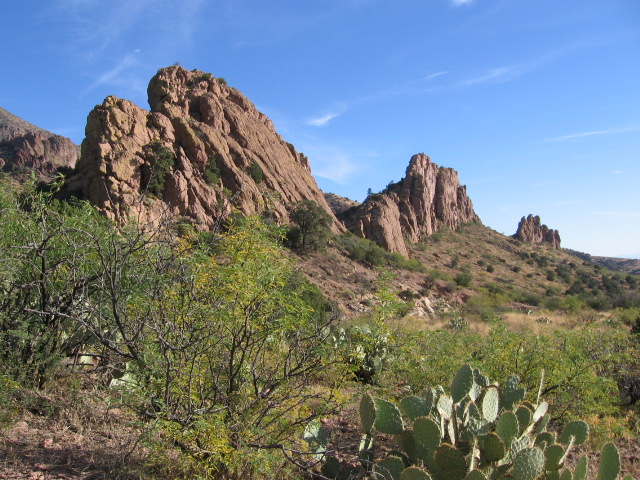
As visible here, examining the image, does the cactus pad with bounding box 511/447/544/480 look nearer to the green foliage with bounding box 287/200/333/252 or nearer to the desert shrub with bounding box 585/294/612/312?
the green foliage with bounding box 287/200/333/252

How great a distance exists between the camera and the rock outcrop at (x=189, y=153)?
89.9ft

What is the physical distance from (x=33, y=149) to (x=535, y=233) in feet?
239

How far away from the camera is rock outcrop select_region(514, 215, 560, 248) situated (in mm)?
68688

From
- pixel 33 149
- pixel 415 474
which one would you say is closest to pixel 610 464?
pixel 415 474

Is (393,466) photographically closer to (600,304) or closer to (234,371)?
(234,371)

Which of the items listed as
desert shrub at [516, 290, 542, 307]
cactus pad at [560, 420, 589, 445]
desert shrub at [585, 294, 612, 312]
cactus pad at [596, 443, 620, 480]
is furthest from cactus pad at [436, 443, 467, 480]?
desert shrub at [516, 290, 542, 307]

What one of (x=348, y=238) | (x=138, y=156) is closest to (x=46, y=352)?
(x=138, y=156)

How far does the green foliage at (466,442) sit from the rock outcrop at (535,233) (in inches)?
2725

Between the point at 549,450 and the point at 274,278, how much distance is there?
2.91 metres

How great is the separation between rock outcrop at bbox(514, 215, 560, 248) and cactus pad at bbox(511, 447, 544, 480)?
7011 cm

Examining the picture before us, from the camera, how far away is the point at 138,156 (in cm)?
2886

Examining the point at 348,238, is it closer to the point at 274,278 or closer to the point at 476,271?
the point at 476,271

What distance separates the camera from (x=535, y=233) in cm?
7075

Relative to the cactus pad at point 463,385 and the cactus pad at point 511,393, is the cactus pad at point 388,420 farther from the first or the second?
the cactus pad at point 511,393
